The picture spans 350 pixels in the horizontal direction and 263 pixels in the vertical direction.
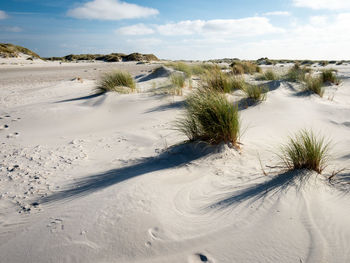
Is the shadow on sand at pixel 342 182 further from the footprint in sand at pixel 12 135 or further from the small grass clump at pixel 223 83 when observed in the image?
the footprint in sand at pixel 12 135

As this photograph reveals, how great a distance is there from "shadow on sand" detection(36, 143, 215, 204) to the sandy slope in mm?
12

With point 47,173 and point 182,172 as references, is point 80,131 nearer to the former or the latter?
point 47,173

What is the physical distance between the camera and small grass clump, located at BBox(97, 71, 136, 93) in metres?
6.72

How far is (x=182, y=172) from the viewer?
8.32 ft

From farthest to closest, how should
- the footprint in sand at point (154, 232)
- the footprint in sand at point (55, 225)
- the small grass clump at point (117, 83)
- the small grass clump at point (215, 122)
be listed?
1. the small grass clump at point (117, 83)
2. the small grass clump at point (215, 122)
3. the footprint in sand at point (55, 225)
4. the footprint in sand at point (154, 232)

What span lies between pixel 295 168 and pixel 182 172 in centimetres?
105

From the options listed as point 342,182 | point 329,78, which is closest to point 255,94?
point 342,182

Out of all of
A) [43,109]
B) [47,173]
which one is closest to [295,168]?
[47,173]

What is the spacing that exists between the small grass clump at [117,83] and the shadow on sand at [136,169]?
396 centimetres

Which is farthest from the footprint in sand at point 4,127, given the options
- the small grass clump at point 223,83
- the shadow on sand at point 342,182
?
the shadow on sand at point 342,182

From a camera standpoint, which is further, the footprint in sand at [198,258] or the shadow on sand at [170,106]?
the shadow on sand at [170,106]

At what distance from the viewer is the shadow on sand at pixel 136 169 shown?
2281 millimetres

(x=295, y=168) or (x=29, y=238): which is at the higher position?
(x=295, y=168)

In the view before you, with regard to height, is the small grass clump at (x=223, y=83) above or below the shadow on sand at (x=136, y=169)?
above
